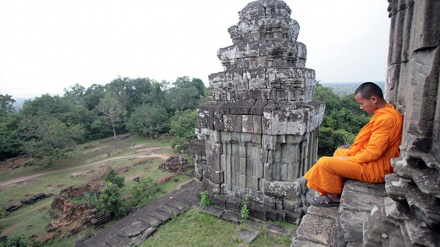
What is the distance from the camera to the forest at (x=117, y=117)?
57.6 feet

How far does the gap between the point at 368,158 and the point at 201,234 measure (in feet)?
11.3

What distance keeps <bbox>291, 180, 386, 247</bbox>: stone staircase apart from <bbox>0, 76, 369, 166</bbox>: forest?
43.9 ft

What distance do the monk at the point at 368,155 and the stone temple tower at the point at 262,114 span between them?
1.73m

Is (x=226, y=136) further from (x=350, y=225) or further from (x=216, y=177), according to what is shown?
(x=350, y=225)

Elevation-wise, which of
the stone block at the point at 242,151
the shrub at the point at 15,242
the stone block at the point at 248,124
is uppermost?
the stone block at the point at 248,124

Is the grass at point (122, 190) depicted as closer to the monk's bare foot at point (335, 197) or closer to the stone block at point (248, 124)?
the monk's bare foot at point (335, 197)

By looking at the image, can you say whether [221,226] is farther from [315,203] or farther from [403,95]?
Answer: [403,95]

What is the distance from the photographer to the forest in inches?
691

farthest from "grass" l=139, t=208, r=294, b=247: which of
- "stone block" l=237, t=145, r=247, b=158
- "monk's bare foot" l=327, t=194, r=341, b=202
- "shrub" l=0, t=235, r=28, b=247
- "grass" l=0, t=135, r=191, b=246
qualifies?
"grass" l=0, t=135, r=191, b=246

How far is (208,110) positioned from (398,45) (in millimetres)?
3440

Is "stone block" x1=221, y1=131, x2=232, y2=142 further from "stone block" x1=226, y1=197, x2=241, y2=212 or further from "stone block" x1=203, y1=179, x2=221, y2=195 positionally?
"stone block" x1=226, y1=197, x2=241, y2=212

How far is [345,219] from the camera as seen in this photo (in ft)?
6.61

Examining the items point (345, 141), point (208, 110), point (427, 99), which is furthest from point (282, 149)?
point (345, 141)

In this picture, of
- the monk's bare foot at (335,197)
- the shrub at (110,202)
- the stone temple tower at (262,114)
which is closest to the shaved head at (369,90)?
the monk's bare foot at (335,197)
